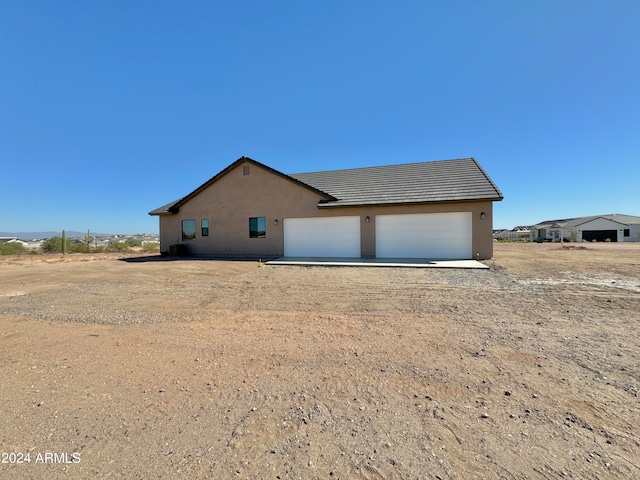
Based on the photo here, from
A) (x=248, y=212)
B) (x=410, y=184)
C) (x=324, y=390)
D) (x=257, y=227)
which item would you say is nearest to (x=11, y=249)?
(x=248, y=212)

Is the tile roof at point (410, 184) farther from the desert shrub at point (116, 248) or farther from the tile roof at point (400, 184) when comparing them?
the desert shrub at point (116, 248)

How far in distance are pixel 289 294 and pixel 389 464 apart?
5163 mm

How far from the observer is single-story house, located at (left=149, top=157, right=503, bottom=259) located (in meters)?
13.2

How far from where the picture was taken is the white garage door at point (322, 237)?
47.8ft

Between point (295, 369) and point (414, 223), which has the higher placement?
point (414, 223)

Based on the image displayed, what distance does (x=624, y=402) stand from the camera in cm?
253

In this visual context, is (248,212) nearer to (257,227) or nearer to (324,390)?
(257,227)

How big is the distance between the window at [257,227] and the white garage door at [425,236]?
20.3 feet

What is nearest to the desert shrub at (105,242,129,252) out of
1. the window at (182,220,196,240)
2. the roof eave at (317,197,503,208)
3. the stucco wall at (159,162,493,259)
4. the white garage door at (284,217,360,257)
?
the stucco wall at (159,162,493,259)

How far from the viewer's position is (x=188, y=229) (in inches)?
701

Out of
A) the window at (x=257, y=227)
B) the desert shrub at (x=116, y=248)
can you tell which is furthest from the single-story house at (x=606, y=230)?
the desert shrub at (x=116, y=248)

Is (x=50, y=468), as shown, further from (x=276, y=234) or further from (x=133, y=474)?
(x=276, y=234)

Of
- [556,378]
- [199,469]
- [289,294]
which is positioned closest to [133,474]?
[199,469]

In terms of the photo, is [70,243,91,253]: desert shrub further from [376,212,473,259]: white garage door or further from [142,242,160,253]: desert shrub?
[376,212,473,259]: white garage door
